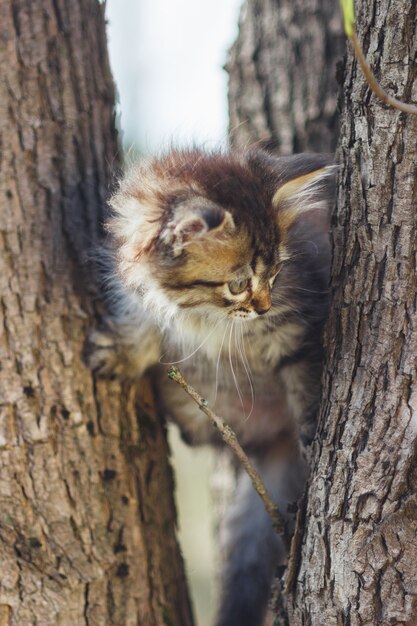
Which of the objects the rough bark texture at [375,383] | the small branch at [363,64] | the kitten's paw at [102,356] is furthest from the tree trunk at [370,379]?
the kitten's paw at [102,356]

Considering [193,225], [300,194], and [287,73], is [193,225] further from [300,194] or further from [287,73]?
[287,73]

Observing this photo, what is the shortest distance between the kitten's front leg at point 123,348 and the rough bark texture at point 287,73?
1.10 metres

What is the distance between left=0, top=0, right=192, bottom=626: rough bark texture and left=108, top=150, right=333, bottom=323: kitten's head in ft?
0.80

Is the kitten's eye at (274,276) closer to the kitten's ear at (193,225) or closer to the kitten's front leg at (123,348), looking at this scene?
the kitten's ear at (193,225)

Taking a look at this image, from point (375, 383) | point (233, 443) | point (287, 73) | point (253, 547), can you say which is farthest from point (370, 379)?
point (287, 73)

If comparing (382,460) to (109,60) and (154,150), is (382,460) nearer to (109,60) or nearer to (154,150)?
(154,150)

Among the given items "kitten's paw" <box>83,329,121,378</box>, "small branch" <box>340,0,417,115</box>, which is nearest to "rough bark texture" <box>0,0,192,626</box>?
"kitten's paw" <box>83,329,121,378</box>

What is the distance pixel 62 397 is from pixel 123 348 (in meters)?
0.31

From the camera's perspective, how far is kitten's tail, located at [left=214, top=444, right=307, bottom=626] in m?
2.96

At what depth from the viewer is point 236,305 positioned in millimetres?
2307

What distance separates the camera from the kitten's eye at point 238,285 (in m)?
2.25

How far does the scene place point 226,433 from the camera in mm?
2102

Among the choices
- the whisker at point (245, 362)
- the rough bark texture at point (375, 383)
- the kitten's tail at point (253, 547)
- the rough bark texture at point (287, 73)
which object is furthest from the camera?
the rough bark texture at point (287, 73)

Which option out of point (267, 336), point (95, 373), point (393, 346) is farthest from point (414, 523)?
point (95, 373)
